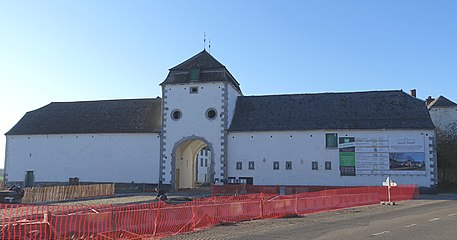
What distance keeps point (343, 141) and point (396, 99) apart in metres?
6.16

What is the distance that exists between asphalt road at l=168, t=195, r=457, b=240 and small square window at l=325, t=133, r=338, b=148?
52.6ft

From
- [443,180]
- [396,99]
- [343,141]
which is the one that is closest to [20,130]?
[343,141]

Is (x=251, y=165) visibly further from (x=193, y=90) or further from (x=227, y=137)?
(x=193, y=90)

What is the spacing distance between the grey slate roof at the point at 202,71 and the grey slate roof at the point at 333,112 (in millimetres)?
3543

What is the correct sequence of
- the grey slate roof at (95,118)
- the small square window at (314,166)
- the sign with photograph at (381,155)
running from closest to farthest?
the sign with photograph at (381,155), the small square window at (314,166), the grey slate roof at (95,118)

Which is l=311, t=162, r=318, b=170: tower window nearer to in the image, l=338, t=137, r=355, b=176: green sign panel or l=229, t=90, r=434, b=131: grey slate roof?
l=338, t=137, r=355, b=176: green sign panel

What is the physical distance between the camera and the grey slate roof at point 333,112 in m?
34.8

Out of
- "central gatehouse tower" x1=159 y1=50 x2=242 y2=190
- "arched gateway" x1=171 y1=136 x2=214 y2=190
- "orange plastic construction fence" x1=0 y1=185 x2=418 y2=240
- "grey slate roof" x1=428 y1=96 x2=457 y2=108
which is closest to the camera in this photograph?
"orange plastic construction fence" x1=0 y1=185 x2=418 y2=240

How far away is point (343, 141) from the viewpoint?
114ft

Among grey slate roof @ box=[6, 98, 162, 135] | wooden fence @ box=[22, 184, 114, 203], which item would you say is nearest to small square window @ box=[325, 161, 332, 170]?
grey slate roof @ box=[6, 98, 162, 135]

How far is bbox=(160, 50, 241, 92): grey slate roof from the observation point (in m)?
37.9

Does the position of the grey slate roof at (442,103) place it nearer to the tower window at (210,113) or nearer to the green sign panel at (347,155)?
the green sign panel at (347,155)

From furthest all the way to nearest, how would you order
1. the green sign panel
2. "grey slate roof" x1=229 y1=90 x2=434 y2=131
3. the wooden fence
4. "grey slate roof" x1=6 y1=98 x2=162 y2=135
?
"grey slate roof" x1=6 y1=98 x2=162 y2=135, "grey slate roof" x1=229 y1=90 x2=434 y2=131, the green sign panel, the wooden fence

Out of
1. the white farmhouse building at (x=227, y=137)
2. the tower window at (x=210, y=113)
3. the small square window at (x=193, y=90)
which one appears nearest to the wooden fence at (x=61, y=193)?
the white farmhouse building at (x=227, y=137)
